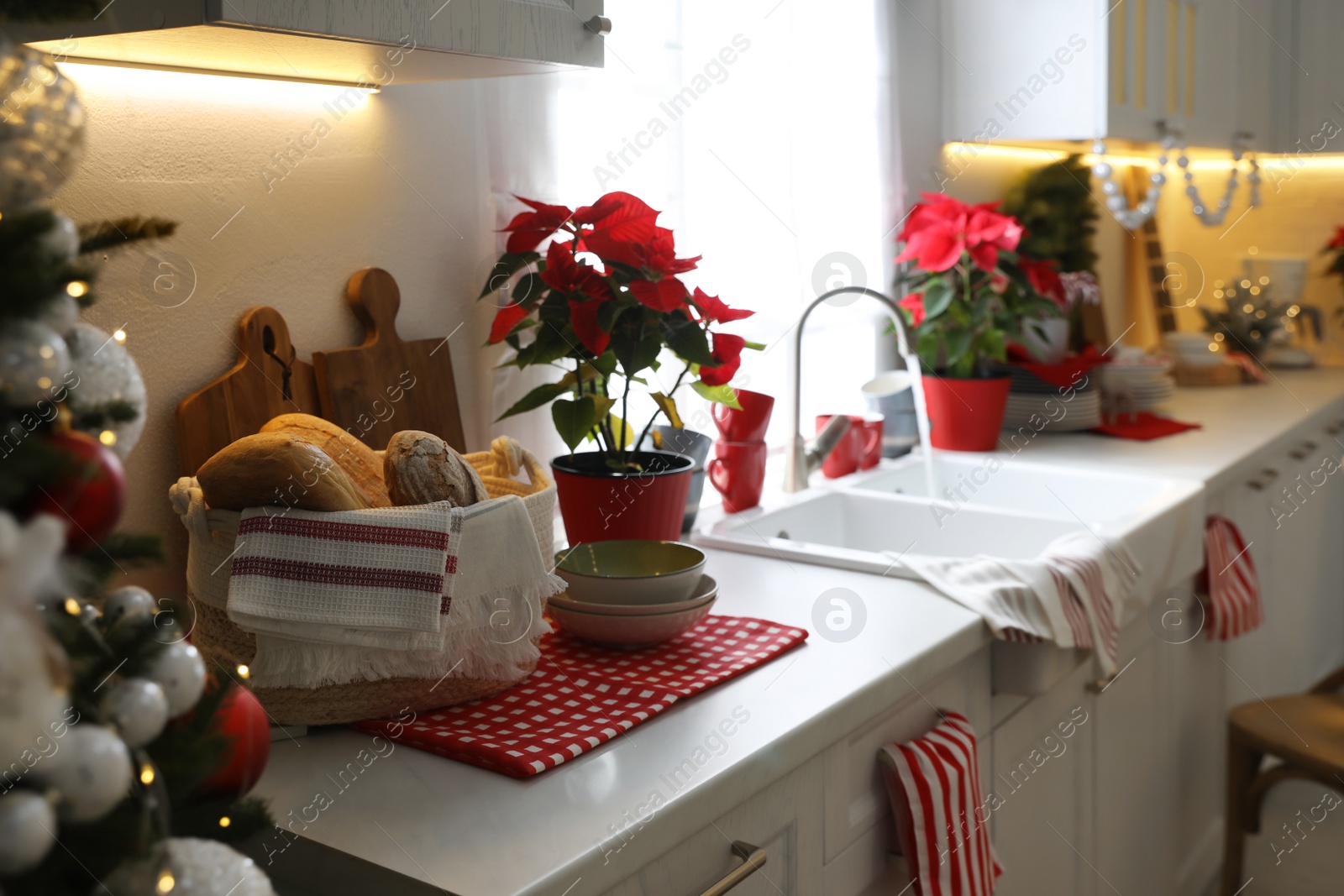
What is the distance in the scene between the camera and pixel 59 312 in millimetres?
431

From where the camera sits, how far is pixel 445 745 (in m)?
0.94

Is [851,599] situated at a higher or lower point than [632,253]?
lower

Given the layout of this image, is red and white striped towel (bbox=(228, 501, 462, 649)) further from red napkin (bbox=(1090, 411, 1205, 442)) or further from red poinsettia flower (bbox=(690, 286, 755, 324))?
red napkin (bbox=(1090, 411, 1205, 442))

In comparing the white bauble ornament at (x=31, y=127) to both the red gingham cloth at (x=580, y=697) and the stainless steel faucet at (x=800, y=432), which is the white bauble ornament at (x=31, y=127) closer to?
the red gingham cloth at (x=580, y=697)

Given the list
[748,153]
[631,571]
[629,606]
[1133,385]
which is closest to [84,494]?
[629,606]

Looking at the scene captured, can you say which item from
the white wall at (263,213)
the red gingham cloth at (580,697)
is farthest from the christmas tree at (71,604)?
the white wall at (263,213)

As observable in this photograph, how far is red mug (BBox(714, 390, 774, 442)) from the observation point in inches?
68.6

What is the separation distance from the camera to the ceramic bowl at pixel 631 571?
1.15m

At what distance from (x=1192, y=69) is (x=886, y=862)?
7.83 feet

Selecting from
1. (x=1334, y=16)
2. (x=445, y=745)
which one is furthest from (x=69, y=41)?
(x=1334, y=16)

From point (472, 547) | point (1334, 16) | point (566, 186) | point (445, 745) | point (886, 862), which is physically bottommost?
point (886, 862)

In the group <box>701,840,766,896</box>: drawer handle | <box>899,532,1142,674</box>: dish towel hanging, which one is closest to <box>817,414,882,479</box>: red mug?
<box>899,532,1142,674</box>: dish towel hanging

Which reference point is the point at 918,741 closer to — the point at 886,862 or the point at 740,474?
the point at 886,862

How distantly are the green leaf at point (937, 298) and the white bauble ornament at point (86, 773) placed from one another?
1.94 metres
